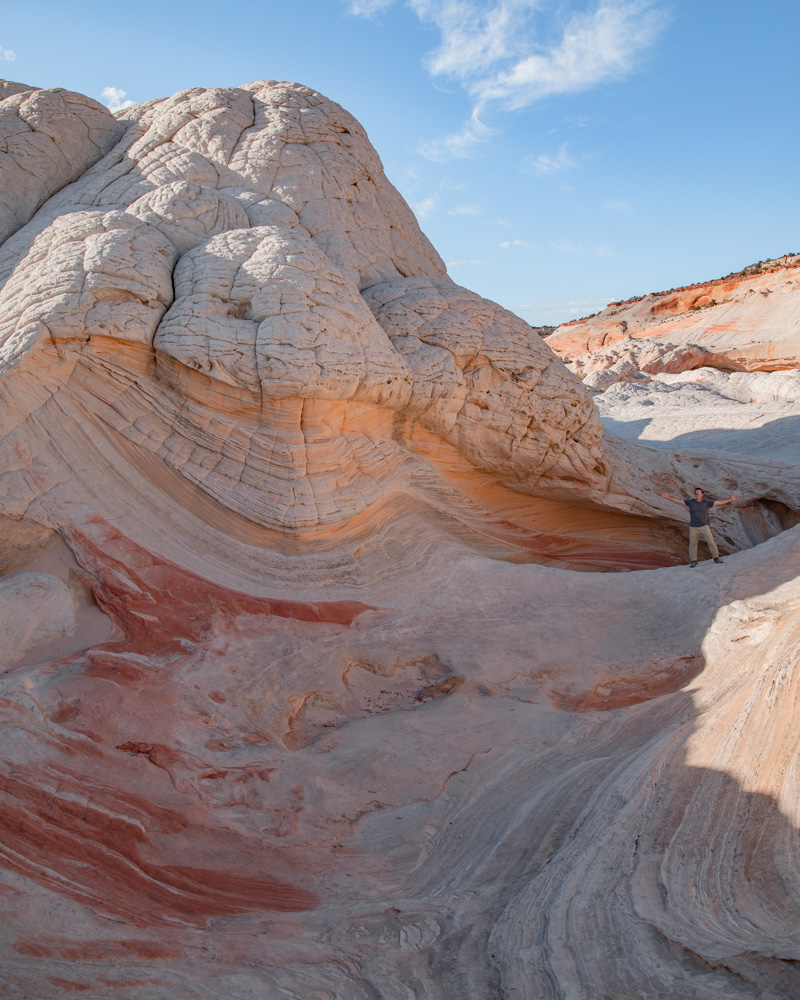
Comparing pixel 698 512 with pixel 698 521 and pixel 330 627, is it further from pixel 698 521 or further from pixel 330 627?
pixel 330 627

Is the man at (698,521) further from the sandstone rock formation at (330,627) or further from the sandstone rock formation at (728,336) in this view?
the sandstone rock formation at (728,336)

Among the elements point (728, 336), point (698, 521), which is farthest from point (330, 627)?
point (728, 336)

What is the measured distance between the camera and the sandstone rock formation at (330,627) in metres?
3.20

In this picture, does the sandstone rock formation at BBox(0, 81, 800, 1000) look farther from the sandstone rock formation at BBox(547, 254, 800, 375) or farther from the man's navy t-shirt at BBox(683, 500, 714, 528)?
the sandstone rock formation at BBox(547, 254, 800, 375)

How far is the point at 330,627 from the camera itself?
5.83 meters

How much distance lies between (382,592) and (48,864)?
3327 millimetres

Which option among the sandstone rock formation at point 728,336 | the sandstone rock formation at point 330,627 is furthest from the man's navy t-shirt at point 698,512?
the sandstone rock formation at point 728,336

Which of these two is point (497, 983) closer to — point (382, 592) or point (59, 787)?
point (59, 787)

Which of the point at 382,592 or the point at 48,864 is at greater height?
the point at 382,592

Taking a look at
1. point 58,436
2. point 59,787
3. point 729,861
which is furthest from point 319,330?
point 729,861

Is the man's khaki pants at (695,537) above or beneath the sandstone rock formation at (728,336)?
beneath

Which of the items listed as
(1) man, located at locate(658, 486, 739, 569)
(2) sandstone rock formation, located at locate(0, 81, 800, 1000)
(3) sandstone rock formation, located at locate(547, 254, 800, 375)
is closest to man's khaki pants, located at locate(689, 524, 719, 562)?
(1) man, located at locate(658, 486, 739, 569)

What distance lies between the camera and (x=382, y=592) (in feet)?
20.5

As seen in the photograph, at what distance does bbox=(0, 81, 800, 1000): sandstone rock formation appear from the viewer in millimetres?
3203
